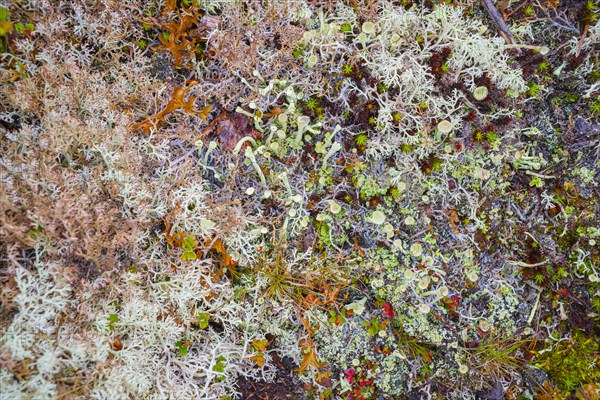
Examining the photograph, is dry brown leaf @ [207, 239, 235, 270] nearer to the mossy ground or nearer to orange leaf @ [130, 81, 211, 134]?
the mossy ground

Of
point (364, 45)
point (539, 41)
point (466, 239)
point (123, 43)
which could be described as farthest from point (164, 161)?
→ point (539, 41)

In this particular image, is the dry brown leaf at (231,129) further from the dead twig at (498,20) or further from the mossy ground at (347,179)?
the dead twig at (498,20)

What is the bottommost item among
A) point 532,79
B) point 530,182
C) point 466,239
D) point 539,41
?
point 466,239

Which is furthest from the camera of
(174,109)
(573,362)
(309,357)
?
(573,362)

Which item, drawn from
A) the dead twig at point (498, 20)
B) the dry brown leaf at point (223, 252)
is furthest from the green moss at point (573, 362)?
the dry brown leaf at point (223, 252)

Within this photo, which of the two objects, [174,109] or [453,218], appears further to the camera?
[453,218]

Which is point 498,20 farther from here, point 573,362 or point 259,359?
point 259,359

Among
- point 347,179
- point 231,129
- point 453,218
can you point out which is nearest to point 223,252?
point 231,129

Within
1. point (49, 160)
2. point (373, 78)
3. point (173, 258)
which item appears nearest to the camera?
point (49, 160)

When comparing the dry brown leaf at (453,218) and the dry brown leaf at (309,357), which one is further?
the dry brown leaf at (453,218)

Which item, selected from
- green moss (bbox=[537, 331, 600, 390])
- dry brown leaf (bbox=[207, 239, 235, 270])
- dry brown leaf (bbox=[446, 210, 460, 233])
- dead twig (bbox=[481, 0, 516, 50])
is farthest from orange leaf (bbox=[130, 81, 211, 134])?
green moss (bbox=[537, 331, 600, 390])

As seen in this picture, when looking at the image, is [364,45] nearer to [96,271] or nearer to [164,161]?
[164,161]
